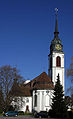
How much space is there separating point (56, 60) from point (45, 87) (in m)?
11.3

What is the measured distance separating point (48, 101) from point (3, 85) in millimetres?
15764

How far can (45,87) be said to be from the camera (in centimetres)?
6209

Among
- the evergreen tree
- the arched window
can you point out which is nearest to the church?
the arched window

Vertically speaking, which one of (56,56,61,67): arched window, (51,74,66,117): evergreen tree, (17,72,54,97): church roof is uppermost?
(56,56,61,67): arched window

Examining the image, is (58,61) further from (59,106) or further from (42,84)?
(59,106)

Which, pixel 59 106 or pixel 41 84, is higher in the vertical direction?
pixel 41 84

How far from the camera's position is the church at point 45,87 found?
6141 cm

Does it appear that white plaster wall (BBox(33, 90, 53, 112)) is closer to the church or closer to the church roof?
the church

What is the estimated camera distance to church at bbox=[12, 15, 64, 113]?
201 feet

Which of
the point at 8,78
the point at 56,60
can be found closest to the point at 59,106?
the point at 8,78

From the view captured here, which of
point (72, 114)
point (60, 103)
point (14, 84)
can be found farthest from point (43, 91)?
point (72, 114)

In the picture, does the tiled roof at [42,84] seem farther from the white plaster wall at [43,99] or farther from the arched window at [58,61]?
the arched window at [58,61]

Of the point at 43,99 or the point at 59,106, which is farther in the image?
the point at 43,99

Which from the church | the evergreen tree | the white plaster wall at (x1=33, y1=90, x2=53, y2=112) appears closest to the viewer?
the evergreen tree
